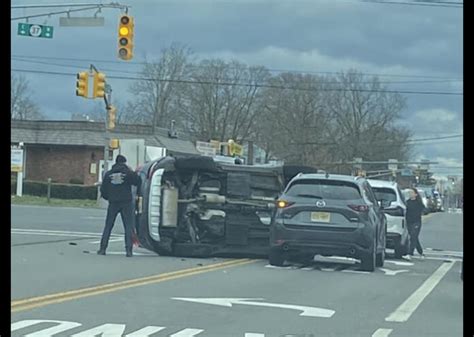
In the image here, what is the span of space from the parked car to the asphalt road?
0.38 meters

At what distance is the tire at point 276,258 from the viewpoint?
A: 1480 cm

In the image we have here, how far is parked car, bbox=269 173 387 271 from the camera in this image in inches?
559

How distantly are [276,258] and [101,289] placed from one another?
14.9ft

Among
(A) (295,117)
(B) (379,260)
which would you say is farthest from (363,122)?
(B) (379,260)

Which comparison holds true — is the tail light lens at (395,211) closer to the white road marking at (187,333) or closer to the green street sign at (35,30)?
the white road marking at (187,333)

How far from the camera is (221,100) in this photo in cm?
7012

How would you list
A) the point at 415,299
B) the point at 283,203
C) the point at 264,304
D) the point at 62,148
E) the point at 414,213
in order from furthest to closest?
the point at 62,148, the point at 414,213, the point at 283,203, the point at 415,299, the point at 264,304

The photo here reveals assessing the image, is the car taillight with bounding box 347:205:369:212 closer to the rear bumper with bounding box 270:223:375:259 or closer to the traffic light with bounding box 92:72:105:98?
the rear bumper with bounding box 270:223:375:259

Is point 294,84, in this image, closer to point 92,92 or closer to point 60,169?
point 60,169

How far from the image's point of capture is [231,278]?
12844 millimetres

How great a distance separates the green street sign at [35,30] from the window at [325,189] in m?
13.1

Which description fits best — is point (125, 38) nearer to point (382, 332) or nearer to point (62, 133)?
point (382, 332)

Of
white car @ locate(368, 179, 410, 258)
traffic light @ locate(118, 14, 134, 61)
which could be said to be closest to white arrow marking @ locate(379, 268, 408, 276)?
white car @ locate(368, 179, 410, 258)

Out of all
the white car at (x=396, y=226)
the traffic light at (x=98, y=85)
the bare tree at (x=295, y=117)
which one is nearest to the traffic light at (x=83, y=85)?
the traffic light at (x=98, y=85)
